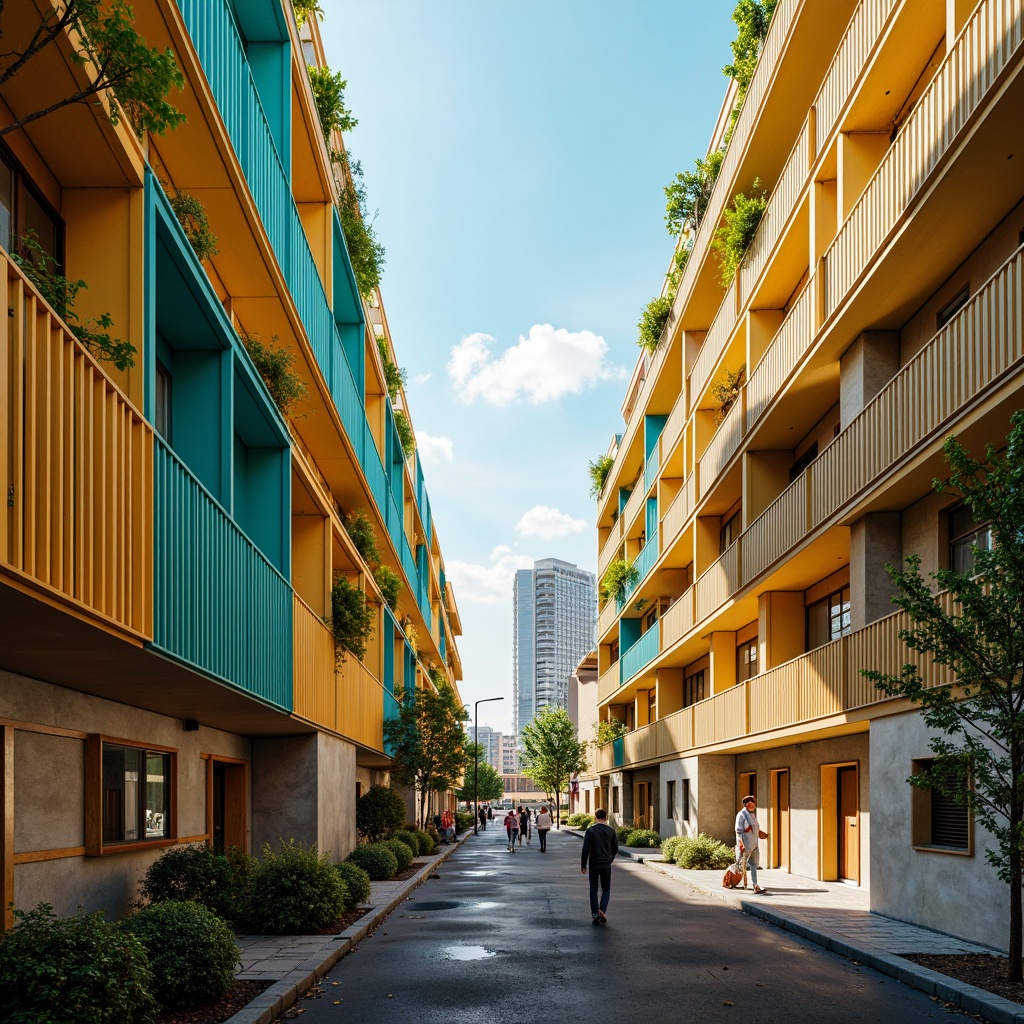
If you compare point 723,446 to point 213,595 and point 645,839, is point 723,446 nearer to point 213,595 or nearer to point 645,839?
point 645,839

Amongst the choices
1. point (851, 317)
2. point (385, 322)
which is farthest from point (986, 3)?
point (385, 322)

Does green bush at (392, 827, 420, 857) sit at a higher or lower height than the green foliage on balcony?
lower

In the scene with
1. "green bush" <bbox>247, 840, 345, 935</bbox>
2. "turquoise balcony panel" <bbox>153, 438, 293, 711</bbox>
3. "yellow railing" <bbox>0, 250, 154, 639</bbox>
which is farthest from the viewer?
"green bush" <bbox>247, 840, 345, 935</bbox>

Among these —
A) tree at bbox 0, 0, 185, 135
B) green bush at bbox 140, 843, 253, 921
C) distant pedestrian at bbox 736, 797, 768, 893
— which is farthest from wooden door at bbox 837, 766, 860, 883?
tree at bbox 0, 0, 185, 135

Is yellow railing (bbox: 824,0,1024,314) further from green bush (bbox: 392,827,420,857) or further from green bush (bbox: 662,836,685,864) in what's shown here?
green bush (bbox: 392,827,420,857)

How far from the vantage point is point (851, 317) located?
17.2 metres

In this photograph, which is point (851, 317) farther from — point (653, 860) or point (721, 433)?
point (653, 860)

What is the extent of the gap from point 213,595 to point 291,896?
14.9 feet

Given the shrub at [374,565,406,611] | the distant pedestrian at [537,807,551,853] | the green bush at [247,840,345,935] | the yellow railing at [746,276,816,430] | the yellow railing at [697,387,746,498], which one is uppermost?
the yellow railing at [746,276,816,430]

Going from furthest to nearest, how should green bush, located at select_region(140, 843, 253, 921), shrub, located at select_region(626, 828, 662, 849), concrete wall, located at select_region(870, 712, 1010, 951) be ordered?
1. shrub, located at select_region(626, 828, 662, 849)
2. concrete wall, located at select_region(870, 712, 1010, 951)
3. green bush, located at select_region(140, 843, 253, 921)

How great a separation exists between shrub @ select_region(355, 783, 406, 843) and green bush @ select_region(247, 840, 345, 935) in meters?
12.0

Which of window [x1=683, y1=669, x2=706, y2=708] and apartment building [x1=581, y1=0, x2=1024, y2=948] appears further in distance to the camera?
window [x1=683, y1=669, x2=706, y2=708]

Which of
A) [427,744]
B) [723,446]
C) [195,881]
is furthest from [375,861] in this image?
[427,744]

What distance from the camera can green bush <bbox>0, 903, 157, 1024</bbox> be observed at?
6277 millimetres
